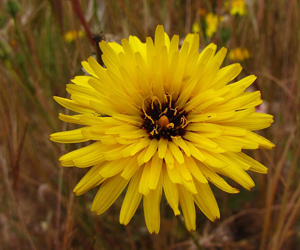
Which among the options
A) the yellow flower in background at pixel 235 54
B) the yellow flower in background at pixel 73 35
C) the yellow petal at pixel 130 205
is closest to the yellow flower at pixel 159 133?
the yellow petal at pixel 130 205

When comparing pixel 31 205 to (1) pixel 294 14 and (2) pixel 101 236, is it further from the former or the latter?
(1) pixel 294 14

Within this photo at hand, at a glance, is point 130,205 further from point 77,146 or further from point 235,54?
point 235,54

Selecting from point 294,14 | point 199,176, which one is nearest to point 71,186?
point 199,176

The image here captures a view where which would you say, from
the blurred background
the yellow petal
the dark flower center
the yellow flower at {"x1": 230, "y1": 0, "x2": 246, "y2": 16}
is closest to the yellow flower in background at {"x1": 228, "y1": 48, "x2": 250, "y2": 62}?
the blurred background

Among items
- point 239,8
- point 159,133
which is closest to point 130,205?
point 159,133

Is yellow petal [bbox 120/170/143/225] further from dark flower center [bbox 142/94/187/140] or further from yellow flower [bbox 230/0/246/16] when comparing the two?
yellow flower [bbox 230/0/246/16]

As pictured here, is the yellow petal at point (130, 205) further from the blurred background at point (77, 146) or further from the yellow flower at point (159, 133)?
the blurred background at point (77, 146)

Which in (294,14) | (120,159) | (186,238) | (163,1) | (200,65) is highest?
(163,1)
